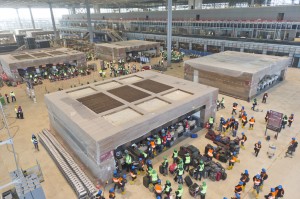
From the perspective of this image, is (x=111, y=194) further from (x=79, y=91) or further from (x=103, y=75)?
(x=103, y=75)

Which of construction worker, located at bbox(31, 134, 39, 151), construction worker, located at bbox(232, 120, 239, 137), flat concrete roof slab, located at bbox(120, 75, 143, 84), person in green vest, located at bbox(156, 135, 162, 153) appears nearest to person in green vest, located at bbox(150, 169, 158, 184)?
person in green vest, located at bbox(156, 135, 162, 153)

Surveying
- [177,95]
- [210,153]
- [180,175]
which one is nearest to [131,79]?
[177,95]

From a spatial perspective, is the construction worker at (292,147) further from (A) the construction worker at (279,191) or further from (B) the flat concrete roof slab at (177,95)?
(B) the flat concrete roof slab at (177,95)

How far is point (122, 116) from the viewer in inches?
626

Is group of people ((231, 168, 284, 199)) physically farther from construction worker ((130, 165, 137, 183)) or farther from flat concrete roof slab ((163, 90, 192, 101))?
flat concrete roof slab ((163, 90, 192, 101))

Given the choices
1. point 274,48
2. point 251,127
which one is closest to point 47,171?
point 251,127

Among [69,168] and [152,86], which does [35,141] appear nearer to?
[69,168]

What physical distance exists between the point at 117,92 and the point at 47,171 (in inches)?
359

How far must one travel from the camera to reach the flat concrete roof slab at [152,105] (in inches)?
671

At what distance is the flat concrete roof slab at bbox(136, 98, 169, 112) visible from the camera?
1705cm

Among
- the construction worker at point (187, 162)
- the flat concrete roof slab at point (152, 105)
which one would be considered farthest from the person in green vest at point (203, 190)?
the flat concrete roof slab at point (152, 105)

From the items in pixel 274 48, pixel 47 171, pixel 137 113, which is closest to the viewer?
pixel 47 171

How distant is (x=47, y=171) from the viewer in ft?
50.0

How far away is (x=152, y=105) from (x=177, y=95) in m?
3.24
